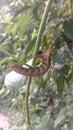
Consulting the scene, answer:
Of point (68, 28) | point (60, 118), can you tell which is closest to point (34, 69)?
point (68, 28)

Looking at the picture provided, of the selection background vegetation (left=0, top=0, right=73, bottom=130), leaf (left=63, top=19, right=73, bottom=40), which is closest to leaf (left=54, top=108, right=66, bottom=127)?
background vegetation (left=0, top=0, right=73, bottom=130)

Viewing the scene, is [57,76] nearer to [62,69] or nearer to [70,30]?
[62,69]

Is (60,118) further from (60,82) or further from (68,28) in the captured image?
(68,28)

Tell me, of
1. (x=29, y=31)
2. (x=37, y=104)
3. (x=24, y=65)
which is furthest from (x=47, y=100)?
(x=24, y=65)

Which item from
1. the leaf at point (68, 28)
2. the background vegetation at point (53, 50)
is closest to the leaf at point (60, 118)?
the background vegetation at point (53, 50)

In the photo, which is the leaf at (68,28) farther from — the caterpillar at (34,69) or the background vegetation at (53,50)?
the caterpillar at (34,69)

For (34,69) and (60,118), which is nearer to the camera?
(34,69)

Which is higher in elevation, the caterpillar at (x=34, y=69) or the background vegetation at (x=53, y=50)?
the background vegetation at (x=53, y=50)

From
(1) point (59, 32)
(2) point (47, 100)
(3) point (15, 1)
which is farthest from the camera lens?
(2) point (47, 100)

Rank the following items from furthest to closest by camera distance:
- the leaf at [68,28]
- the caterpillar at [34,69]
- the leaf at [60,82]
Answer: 1. the leaf at [60,82]
2. the leaf at [68,28]
3. the caterpillar at [34,69]

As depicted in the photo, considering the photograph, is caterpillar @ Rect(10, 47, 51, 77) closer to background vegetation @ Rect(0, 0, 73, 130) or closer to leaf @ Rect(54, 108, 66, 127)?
background vegetation @ Rect(0, 0, 73, 130)

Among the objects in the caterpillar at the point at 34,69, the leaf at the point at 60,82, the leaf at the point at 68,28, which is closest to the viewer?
the caterpillar at the point at 34,69
